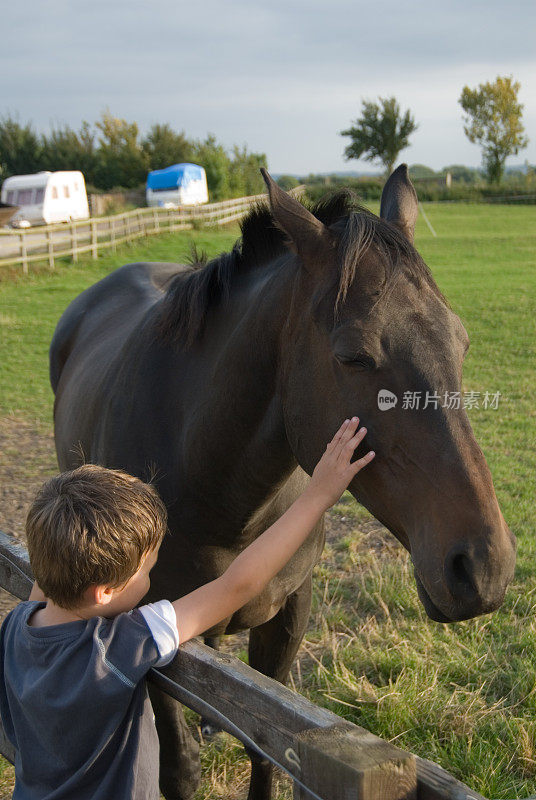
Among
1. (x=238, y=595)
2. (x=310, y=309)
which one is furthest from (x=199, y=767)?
(x=310, y=309)

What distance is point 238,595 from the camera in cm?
175

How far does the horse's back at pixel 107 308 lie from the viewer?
177 inches

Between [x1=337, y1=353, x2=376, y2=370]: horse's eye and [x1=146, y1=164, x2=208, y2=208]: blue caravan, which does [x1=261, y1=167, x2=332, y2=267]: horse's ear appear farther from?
[x1=146, y1=164, x2=208, y2=208]: blue caravan

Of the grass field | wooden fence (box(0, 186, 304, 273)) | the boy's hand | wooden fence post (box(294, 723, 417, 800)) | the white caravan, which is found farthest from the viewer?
the white caravan

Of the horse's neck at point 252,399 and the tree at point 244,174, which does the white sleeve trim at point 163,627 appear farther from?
the tree at point 244,174

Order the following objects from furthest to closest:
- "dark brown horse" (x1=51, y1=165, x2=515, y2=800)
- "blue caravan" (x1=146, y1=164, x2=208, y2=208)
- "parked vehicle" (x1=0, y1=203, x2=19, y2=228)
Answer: "blue caravan" (x1=146, y1=164, x2=208, y2=208)
"parked vehicle" (x1=0, y1=203, x2=19, y2=228)
"dark brown horse" (x1=51, y1=165, x2=515, y2=800)

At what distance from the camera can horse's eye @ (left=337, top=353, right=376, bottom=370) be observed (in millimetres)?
1880

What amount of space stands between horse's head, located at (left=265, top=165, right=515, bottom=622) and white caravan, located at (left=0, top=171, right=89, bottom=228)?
31011mm

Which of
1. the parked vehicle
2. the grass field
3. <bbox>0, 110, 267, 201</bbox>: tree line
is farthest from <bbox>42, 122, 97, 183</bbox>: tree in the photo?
the grass field

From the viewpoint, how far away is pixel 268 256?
2.64 meters

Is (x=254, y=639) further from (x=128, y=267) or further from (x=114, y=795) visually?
(x=128, y=267)

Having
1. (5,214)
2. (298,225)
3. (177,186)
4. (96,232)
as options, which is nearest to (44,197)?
(5,214)

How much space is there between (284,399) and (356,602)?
241 cm

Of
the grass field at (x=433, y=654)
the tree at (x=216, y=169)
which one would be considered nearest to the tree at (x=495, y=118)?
the tree at (x=216, y=169)
